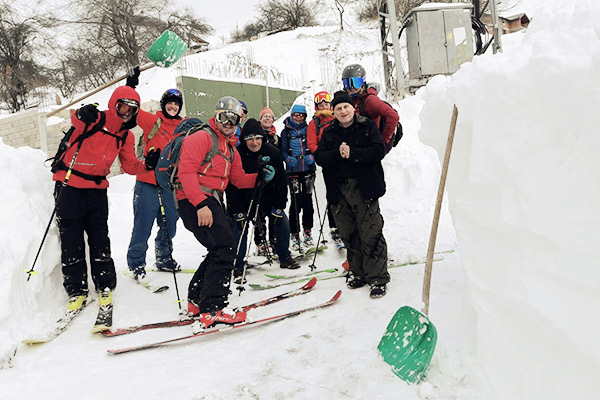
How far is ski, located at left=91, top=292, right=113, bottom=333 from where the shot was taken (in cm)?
346

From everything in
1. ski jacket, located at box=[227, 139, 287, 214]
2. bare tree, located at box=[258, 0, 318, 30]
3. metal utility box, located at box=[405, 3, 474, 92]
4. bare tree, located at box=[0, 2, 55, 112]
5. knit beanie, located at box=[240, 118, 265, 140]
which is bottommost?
ski jacket, located at box=[227, 139, 287, 214]

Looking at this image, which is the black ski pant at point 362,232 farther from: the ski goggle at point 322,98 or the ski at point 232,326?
the ski goggle at point 322,98

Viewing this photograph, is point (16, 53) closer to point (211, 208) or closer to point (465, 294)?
point (211, 208)

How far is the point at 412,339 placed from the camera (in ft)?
8.22

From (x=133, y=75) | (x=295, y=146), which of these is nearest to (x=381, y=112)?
(x=295, y=146)

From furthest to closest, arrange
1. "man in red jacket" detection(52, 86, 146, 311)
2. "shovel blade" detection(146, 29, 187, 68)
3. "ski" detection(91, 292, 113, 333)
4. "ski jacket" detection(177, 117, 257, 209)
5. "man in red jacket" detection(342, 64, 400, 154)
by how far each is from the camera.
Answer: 1. "shovel blade" detection(146, 29, 187, 68)
2. "man in red jacket" detection(342, 64, 400, 154)
3. "man in red jacket" detection(52, 86, 146, 311)
4. "ski" detection(91, 292, 113, 333)
5. "ski jacket" detection(177, 117, 257, 209)

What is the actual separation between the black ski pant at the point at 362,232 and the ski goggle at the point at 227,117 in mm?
1135

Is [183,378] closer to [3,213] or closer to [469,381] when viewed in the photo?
[469,381]

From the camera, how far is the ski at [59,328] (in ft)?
10.6

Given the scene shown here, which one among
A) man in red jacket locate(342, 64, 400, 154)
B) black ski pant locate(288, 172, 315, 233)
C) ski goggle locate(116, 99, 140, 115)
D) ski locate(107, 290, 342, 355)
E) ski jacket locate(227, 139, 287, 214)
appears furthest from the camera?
black ski pant locate(288, 172, 315, 233)

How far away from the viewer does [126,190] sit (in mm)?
10281

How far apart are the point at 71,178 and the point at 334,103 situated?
2.52m

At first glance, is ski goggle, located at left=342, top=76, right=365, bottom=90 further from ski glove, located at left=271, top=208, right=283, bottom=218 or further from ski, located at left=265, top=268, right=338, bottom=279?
ski, located at left=265, top=268, right=338, bottom=279

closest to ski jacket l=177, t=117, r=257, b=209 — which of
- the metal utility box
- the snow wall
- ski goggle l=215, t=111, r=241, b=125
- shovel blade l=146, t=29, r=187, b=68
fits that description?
ski goggle l=215, t=111, r=241, b=125
